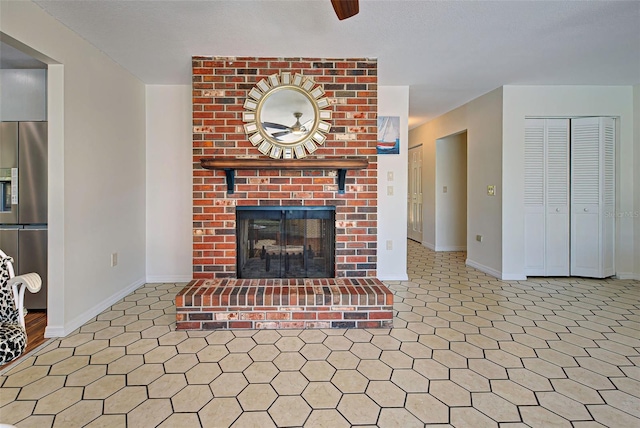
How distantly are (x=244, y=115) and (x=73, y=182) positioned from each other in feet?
4.82

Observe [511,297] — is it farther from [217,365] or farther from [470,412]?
[217,365]

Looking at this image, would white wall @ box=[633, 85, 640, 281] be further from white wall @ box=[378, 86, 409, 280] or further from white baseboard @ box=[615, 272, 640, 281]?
white wall @ box=[378, 86, 409, 280]

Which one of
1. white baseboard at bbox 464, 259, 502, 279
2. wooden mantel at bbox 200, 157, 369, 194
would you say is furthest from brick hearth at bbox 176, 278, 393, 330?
white baseboard at bbox 464, 259, 502, 279

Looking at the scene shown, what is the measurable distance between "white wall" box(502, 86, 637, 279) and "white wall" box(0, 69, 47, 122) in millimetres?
4817

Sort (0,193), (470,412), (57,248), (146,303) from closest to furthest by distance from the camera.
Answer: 1. (470,412)
2. (57,248)
3. (0,193)
4. (146,303)

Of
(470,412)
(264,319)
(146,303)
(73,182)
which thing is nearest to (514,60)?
(470,412)

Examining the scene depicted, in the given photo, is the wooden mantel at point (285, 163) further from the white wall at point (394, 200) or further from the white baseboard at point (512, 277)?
the white baseboard at point (512, 277)

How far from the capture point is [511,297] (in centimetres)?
324

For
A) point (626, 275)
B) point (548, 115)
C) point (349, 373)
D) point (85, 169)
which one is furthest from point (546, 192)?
point (85, 169)

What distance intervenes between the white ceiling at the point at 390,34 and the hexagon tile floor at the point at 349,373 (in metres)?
2.33

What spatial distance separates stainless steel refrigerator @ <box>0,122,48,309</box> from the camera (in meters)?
2.76

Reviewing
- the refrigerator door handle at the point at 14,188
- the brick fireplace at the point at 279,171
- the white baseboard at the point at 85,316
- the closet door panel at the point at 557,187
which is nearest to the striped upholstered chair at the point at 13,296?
the white baseboard at the point at 85,316

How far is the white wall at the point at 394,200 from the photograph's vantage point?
385 centimetres

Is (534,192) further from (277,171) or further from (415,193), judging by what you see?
→ (277,171)
